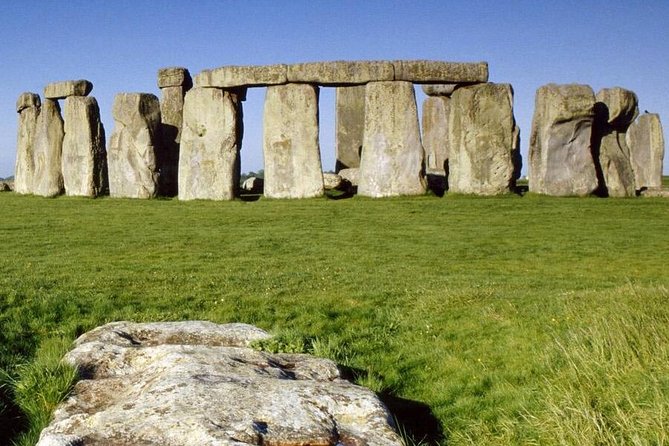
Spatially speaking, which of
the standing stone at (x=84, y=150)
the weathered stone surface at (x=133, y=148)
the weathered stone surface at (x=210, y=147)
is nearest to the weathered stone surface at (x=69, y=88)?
the standing stone at (x=84, y=150)

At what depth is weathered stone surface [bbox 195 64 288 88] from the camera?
22.8 m

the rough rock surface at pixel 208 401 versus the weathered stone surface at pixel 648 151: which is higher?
the weathered stone surface at pixel 648 151

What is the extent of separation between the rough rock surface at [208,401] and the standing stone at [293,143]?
1638 centimetres

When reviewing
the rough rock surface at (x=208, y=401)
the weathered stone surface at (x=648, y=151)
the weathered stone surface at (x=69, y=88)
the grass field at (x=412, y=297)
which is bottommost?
the grass field at (x=412, y=297)

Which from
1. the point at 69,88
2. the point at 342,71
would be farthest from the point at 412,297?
the point at 69,88

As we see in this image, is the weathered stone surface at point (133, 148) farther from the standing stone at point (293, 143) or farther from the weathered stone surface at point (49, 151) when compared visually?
the standing stone at point (293, 143)

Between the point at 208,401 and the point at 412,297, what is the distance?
5.82 m

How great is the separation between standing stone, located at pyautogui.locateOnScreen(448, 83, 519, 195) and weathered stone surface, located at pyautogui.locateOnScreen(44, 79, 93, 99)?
11922 mm

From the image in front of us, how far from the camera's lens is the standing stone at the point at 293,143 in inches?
893

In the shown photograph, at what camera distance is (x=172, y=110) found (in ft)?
92.0

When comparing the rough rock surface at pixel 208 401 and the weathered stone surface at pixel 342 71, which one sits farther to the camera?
the weathered stone surface at pixel 342 71

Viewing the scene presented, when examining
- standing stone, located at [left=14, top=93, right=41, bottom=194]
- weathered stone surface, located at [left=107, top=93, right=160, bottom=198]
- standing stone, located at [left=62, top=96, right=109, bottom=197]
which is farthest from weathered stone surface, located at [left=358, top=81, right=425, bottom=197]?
standing stone, located at [left=14, top=93, right=41, bottom=194]

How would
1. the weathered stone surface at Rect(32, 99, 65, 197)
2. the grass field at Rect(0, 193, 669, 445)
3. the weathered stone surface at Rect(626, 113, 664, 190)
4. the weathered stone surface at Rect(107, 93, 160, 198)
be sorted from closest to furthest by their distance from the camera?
1. the grass field at Rect(0, 193, 669, 445)
2. the weathered stone surface at Rect(107, 93, 160, 198)
3. the weathered stone surface at Rect(32, 99, 65, 197)
4. the weathered stone surface at Rect(626, 113, 664, 190)

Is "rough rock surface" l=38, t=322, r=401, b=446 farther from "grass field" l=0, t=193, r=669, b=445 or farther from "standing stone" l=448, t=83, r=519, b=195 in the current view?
"standing stone" l=448, t=83, r=519, b=195
